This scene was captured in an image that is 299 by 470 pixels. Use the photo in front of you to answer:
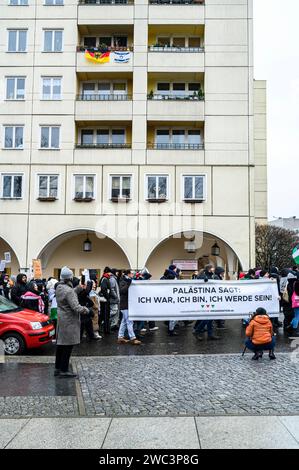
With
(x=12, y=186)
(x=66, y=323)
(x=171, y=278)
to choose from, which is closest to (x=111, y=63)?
(x=12, y=186)

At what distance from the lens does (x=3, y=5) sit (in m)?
27.2

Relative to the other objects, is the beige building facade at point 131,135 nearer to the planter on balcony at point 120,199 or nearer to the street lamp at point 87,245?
the planter on balcony at point 120,199

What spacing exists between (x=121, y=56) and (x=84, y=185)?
8.11m

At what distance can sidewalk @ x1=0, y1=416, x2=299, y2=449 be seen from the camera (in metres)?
5.05

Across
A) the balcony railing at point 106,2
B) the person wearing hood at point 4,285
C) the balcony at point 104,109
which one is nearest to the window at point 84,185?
the balcony at point 104,109

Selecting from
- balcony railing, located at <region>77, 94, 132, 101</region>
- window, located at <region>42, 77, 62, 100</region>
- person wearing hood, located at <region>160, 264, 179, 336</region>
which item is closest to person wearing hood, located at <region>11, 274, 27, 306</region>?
person wearing hood, located at <region>160, 264, 179, 336</region>

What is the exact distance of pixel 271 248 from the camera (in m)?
50.1

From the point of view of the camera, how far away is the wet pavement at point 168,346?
1076 centimetres

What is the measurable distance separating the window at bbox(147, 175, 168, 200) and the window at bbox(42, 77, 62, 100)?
24.7 feet

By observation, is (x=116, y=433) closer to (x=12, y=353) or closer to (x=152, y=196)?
(x=12, y=353)

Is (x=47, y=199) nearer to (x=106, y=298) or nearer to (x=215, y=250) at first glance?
(x=215, y=250)

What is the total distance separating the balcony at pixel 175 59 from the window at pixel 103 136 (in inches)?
169
